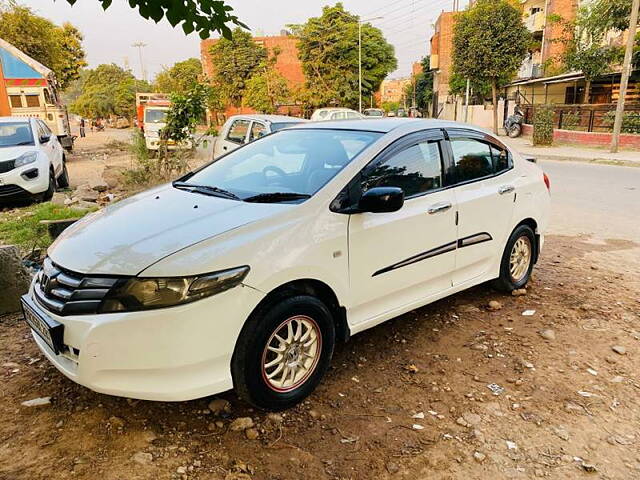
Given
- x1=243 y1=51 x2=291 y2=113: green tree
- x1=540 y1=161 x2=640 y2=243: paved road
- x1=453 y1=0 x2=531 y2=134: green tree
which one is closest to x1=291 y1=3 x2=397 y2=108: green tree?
x1=243 y1=51 x2=291 y2=113: green tree

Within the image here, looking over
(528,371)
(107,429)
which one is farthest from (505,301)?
(107,429)

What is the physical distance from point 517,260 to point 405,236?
181 cm

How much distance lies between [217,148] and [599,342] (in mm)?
9308

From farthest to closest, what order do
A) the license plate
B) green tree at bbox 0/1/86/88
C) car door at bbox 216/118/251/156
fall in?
green tree at bbox 0/1/86/88 → car door at bbox 216/118/251/156 → the license plate

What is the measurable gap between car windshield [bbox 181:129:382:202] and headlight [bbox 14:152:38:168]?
625 cm

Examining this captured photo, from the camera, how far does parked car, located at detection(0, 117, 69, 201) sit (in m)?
8.59

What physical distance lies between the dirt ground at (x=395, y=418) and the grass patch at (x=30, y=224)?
7.48ft

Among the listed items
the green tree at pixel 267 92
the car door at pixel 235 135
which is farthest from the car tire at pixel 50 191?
the green tree at pixel 267 92

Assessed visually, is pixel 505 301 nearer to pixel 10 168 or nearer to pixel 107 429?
pixel 107 429

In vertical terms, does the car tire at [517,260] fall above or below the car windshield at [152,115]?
below

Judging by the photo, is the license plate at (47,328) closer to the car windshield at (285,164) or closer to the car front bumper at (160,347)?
the car front bumper at (160,347)

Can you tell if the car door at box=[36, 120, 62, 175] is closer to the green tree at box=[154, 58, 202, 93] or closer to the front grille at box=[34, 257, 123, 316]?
the front grille at box=[34, 257, 123, 316]

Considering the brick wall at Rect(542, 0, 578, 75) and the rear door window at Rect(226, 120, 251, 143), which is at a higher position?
the brick wall at Rect(542, 0, 578, 75)

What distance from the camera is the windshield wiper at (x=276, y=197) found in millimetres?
3119
